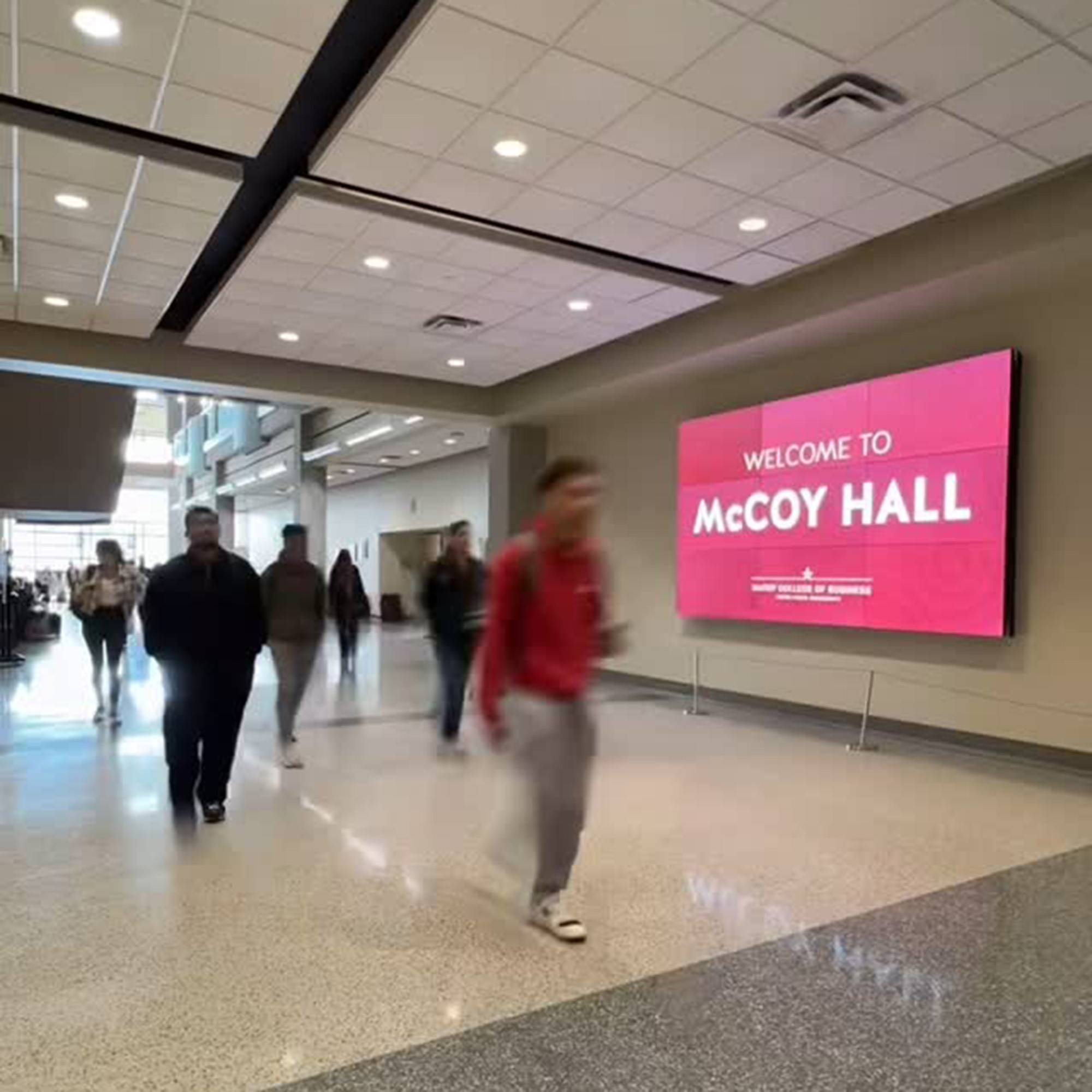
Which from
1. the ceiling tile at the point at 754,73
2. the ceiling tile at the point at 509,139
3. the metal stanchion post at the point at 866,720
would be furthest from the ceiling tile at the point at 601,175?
the metal stanchion post at the point at 866,720

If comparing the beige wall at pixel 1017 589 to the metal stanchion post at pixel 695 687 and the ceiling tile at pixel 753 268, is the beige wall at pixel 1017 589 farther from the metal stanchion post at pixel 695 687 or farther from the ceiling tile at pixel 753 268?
the ceiling tile at pixel 753 268

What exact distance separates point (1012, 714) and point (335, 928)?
4.96 meters

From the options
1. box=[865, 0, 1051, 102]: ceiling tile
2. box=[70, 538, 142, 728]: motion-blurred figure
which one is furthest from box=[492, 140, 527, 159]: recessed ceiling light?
box=[70, 538, 142, 728]: motion-blurred figure

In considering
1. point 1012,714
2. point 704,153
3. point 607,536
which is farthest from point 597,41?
point 607,536

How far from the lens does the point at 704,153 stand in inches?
174

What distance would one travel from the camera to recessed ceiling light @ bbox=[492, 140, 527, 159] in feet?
14.2

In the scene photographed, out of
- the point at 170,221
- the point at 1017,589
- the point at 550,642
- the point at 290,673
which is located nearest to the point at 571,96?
the point at 550,642

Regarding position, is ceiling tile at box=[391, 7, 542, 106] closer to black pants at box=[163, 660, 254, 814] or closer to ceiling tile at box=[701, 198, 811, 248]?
ceiling tile at box=[701, 198, 811, 248]

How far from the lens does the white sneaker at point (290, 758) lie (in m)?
5.29

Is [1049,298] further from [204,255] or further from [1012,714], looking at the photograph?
[204,255]

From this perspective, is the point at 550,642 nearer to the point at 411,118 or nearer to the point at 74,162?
the point at 411,118

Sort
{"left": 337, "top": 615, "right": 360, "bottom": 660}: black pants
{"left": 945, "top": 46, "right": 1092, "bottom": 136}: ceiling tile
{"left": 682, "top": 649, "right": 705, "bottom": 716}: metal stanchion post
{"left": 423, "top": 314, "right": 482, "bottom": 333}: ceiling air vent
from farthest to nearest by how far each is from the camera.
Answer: {"left": 337, "top": 615, "right": 360, "bottom": 660}: black pants, {"left": 682, "top": 649, "right": 705, "bottom": 716}: metal stanchion post, {"left": 423, "top": 314, "right": 482, "bottom": 333}: ceiling air vent, {"left": 945, "top": 46, "right": 1092, "bottom": 136}: ceiling tile

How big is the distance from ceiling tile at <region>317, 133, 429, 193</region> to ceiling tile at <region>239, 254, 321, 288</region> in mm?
1423

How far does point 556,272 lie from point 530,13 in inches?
114
